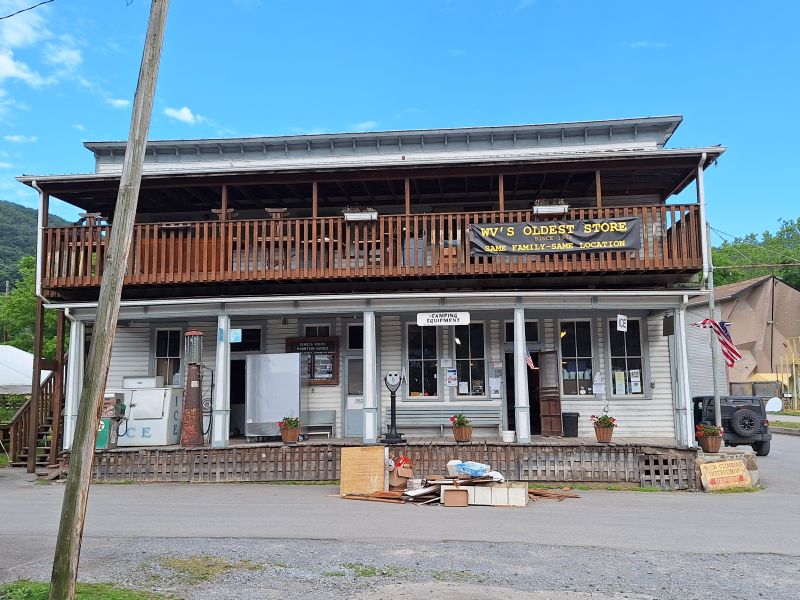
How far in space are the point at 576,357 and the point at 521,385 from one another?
9.01 ft

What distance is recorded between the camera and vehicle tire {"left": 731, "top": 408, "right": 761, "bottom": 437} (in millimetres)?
17531

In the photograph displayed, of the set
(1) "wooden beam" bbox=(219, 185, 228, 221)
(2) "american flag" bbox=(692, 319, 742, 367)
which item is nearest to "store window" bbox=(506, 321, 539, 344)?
(2) "american flag" bbox=(692, 319, 742, 367)

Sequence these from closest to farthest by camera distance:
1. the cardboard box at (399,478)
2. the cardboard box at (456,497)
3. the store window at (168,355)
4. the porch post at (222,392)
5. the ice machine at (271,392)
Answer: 1. the cardboard box at (456,497)
2. the cardboard box at (399,478)
3. the porch post at (222,392)
4. the ice machine at (271,392)
5. the store window at (168,355)

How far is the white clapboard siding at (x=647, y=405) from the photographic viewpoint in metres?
15.2

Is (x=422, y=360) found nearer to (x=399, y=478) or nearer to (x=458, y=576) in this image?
(x=399, y=478)

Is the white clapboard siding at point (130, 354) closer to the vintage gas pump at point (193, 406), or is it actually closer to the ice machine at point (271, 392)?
the vintage gas pump at point (193, 406)

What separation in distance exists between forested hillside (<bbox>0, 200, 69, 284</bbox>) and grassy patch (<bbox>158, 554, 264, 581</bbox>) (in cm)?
7772

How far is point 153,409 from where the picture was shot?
14680mm

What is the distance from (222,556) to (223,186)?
897 centimetres

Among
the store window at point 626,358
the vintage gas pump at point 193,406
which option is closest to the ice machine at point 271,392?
the vintage gas pump at point 193,406

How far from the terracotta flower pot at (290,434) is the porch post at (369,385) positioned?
A: 1.37 metres

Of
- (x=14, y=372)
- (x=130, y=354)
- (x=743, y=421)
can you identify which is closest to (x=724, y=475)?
(x=743, y=421)

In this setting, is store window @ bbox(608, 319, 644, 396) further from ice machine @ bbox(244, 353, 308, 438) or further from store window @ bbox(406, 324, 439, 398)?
ice machine @ bbox(244, 353, 308, 438)

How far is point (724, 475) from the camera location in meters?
12.4
